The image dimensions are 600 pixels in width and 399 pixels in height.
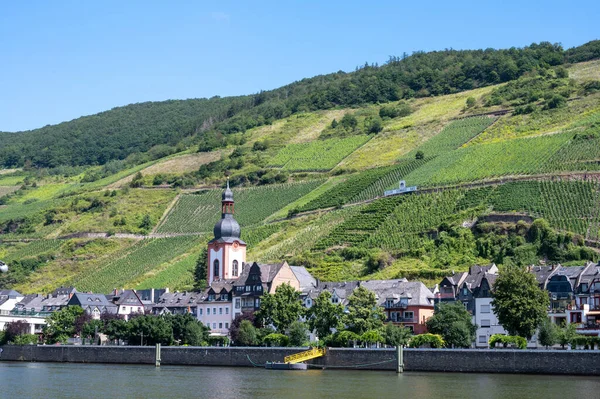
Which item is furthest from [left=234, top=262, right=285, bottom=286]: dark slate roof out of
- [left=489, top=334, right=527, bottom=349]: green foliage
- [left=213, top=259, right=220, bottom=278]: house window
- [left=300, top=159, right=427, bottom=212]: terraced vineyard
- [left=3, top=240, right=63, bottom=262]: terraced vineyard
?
[left=3, top=240, right=63, bottom=262]: terraced vineyard

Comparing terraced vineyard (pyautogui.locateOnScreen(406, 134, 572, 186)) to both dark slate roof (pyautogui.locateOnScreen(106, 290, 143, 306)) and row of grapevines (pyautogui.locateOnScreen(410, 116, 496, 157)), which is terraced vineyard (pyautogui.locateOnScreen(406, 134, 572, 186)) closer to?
row of grapevines (pyautogui.locateOnScreen(410, 116, 496, 157))

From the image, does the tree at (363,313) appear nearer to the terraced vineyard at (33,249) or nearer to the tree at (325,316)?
the tree at (325,316)

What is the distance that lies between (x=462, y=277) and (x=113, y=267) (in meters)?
74.0

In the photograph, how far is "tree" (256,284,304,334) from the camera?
317 feet

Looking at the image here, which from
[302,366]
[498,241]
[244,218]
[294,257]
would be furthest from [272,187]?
[302,366]

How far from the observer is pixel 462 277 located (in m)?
101

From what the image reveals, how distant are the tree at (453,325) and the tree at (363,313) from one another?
17.0ft

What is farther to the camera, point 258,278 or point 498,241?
point 498,241

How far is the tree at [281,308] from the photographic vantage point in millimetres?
96750

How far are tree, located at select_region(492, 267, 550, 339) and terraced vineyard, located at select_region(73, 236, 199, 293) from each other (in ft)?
245

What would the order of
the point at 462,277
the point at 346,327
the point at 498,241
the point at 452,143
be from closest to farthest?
the point at 346,327, the point at 462,277, the point at 498,241, the point at 452,143

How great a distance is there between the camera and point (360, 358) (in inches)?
3206

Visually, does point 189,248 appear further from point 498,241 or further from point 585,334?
point 585,334

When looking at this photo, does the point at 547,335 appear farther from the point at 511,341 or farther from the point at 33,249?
the point at 33,249
